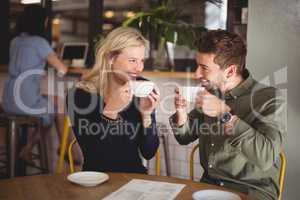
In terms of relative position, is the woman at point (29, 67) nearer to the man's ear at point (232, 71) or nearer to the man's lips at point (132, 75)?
the man's lips at point (132, 75)

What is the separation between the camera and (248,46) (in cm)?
238

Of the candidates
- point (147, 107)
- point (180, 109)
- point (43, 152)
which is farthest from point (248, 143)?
point (43, 152)

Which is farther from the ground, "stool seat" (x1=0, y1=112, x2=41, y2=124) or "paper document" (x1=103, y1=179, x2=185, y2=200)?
"paper document" (x1=103, y1=179, x2=185, y2=200)

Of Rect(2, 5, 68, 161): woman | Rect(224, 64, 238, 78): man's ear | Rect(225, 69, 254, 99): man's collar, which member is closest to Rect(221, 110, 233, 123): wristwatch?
Rect(225, 69, 254, 99): man's collar

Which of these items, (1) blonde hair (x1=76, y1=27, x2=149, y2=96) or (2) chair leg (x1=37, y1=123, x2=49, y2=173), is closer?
(1) blonde hair (x1=76, y1=27, x2=149, y2=96)

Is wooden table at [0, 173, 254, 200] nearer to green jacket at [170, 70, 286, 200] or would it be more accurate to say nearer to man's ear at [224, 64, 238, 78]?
green jacket at [170, 70, 286, 200]

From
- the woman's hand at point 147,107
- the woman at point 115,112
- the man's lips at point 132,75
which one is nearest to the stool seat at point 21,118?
the woman at point 115,112

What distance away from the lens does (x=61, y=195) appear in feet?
5.00

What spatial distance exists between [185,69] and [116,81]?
3.41 feet

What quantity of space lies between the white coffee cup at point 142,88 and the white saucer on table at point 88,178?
668mm

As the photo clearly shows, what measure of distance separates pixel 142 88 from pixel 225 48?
→ 0.51 metres

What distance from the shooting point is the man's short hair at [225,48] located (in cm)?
222

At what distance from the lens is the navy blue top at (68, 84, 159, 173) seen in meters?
2.33

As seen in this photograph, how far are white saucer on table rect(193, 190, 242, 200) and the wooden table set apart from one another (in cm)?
5
